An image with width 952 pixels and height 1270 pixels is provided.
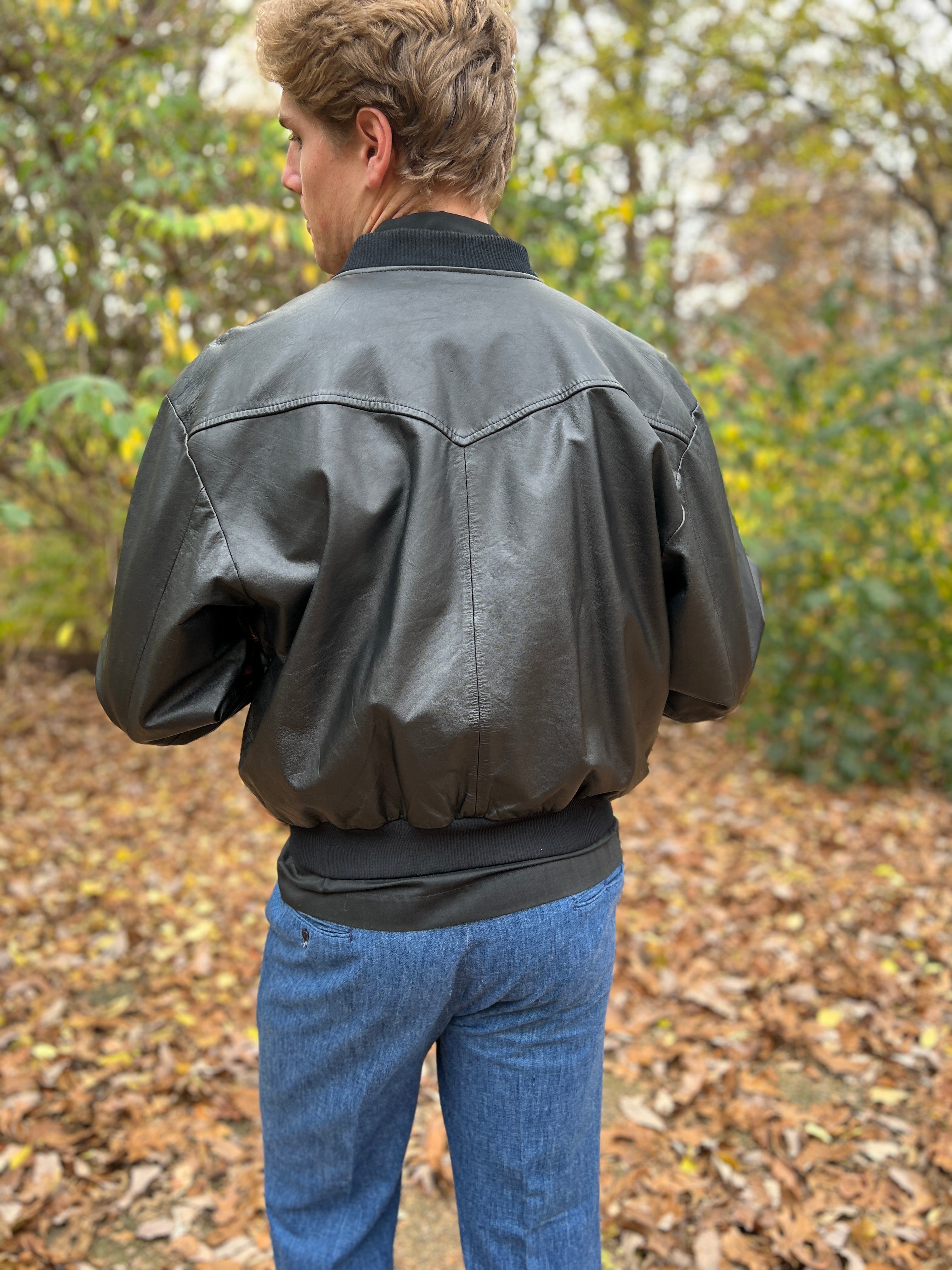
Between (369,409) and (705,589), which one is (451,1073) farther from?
(369,409)


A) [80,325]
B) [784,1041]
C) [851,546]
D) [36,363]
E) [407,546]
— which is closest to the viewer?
[407,546]

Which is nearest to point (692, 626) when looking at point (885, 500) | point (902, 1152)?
point (902, 1152)

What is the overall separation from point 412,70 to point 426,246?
0.19 meters

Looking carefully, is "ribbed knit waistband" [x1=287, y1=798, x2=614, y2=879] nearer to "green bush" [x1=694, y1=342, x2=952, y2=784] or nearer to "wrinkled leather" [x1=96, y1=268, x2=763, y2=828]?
"wrinkled leather" [x1=96, y1=268, x2=763, y2=828]

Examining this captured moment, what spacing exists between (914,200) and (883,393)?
445 cm

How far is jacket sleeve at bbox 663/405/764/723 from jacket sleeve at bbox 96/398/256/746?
54 cm

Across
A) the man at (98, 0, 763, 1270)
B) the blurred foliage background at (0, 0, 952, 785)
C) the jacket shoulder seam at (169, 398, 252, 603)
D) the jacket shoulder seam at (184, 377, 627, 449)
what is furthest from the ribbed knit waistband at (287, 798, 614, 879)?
the blurred foliage background at (0, 0, 952, 785)

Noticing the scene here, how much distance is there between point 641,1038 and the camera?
303 cm

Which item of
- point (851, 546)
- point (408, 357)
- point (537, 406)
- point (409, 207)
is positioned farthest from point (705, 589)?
point (851, 546)

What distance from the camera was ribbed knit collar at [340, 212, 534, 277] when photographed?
1.21 m

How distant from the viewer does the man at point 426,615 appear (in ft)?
3.63

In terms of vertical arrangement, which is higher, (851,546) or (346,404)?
(346,404)

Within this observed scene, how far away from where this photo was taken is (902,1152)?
8.10ft

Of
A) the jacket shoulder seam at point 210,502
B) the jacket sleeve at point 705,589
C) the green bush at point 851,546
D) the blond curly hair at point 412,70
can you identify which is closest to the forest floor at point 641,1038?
the green bush at point 851,546
